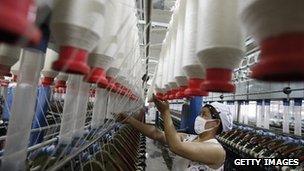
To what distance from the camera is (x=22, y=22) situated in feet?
0.86

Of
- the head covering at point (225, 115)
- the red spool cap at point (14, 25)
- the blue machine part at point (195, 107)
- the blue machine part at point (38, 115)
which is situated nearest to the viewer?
the red spool cap at point (14, 25)

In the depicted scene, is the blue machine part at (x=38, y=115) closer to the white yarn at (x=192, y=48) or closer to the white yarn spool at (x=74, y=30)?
the white yarn at (x=192, y=48)

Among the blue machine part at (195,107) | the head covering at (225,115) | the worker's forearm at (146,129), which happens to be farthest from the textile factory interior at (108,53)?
the blue machine part at (195,107)

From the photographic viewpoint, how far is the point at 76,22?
0.49 meters

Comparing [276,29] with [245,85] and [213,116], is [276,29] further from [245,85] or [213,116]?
[245,85]

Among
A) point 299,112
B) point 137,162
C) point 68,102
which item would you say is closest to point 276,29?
point 68,102

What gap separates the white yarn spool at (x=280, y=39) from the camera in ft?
1.20

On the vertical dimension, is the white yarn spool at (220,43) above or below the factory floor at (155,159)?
above

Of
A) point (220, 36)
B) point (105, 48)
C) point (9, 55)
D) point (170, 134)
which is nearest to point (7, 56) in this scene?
point (9, 55)

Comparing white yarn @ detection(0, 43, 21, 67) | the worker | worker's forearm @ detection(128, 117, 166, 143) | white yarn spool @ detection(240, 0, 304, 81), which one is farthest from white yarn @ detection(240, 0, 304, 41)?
worker's forearm @ detection(128, 117, 166, 143)

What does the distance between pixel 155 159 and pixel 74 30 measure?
18.0 ft

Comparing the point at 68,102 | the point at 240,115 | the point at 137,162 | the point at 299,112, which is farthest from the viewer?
the point at 240,115

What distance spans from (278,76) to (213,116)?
1811 millimetres

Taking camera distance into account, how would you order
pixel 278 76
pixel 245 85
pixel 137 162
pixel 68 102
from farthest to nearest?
1. pixel 245 85
2. pixel 137 162
3. pixel 68 102
4. pixel 278 76
